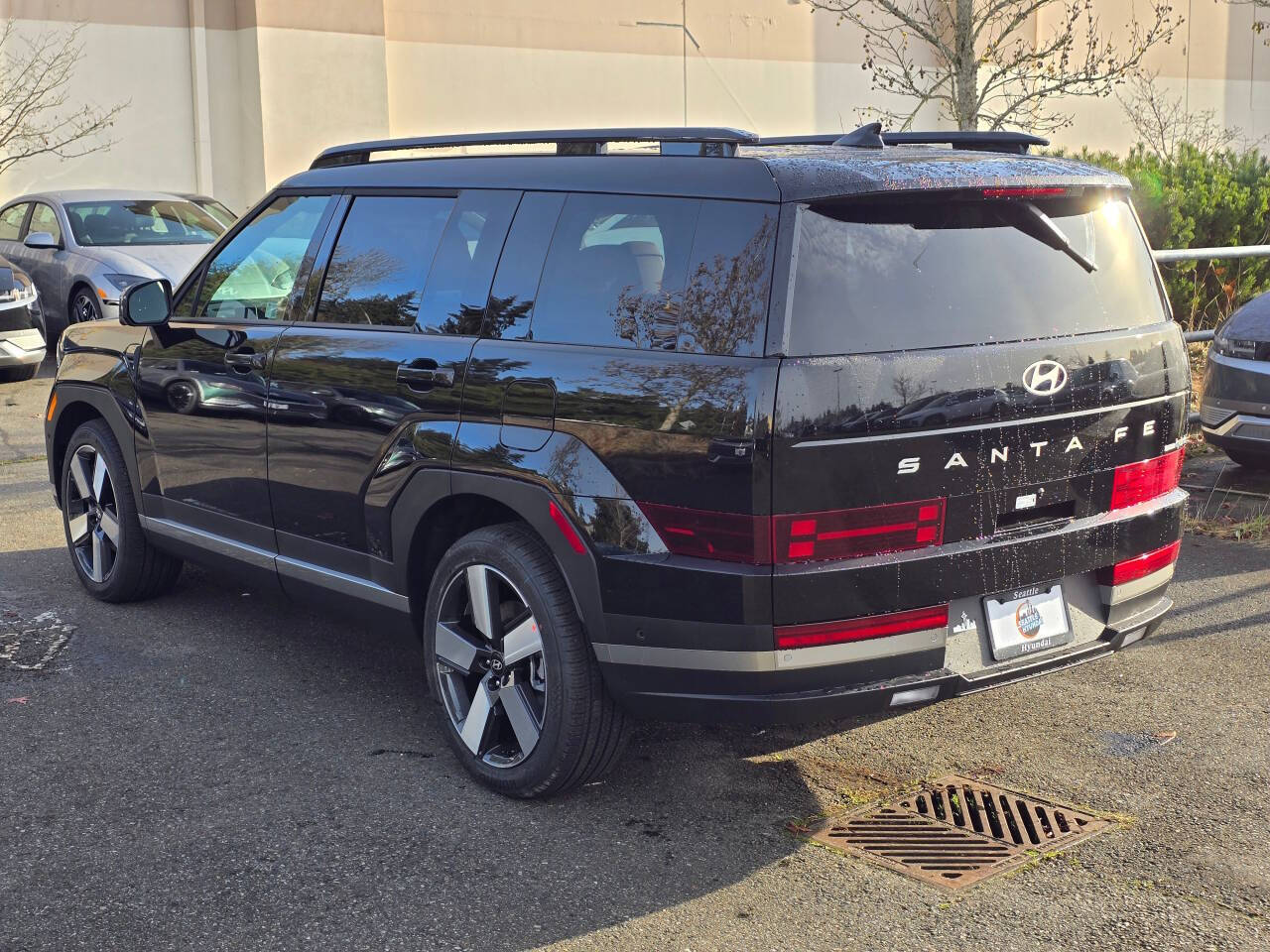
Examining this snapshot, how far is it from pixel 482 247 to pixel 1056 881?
96.5 inches

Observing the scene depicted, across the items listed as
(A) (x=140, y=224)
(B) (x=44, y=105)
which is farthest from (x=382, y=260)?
(B) (x=44, y=105)

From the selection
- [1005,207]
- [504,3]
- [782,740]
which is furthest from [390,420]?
[504,3]

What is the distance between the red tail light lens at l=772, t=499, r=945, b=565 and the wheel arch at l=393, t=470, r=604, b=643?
0.57 meters

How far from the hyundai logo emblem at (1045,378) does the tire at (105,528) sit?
3773 mm

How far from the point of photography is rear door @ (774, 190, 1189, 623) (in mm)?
3648

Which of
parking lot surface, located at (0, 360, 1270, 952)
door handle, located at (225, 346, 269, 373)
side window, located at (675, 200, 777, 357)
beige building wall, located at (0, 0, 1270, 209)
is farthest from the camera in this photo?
beige building wall, located at (0, 0, 1270, 209)

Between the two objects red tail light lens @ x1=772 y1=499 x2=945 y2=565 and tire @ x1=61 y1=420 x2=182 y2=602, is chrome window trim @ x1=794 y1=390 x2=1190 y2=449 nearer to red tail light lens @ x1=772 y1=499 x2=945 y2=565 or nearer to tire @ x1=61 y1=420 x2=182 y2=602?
red tail light lens @ x1=772 y1=499 x2=945 y2=565

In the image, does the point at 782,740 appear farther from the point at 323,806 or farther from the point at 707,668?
the point at 323,806

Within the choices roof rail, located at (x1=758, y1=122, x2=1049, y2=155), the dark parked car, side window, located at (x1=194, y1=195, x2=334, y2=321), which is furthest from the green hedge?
side window, located at (x1=194, y1=195, x2=334, y2=321)

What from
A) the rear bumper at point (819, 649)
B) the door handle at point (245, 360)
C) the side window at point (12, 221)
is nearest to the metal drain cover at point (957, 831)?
the rear bumper at point (819, 649)

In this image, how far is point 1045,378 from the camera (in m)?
3.97

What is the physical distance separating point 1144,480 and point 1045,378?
60 cm

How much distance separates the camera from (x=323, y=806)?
426 centimetres

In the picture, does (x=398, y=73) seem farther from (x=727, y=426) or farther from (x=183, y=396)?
(x=727, y=426)
